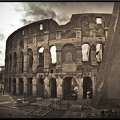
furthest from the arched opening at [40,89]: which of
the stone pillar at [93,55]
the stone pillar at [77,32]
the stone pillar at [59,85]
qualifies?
the stone pillar at [77,32]

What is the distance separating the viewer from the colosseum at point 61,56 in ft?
53.6

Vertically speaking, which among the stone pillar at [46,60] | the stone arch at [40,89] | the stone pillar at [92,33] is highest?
the stone pillar at [92,33]

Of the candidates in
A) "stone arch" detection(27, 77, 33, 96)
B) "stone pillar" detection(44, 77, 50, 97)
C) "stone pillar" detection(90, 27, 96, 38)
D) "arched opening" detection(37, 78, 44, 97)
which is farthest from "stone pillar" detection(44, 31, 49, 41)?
"stone arch" detection(27, 77, 33, 96)

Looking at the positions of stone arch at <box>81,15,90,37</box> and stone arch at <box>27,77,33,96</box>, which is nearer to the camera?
stone arch at <box>81,15,90,37</box>

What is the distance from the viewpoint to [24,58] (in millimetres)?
19531

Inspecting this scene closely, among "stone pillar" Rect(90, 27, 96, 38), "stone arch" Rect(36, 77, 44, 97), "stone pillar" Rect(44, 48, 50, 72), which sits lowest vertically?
"stone arch" Rect(36, 77, 44, 97)

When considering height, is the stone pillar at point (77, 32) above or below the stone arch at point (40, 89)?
above

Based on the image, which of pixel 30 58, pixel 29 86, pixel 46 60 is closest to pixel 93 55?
pixel 46 60

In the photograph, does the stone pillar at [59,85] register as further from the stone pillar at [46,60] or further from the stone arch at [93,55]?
the stone arch at [93,55]

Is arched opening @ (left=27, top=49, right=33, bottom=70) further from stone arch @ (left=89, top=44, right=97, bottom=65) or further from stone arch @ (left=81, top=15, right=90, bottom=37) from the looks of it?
stone arch @ (left=89, top=44, right=97, bottom=65)

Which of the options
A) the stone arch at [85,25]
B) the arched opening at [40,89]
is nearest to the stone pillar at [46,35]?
the stone arch at [85,25]

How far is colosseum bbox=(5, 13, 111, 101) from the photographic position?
16328 mm

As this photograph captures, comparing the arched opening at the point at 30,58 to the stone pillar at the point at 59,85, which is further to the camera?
the arched opening at the point at 30,58

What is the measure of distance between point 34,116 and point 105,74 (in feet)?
19.8
